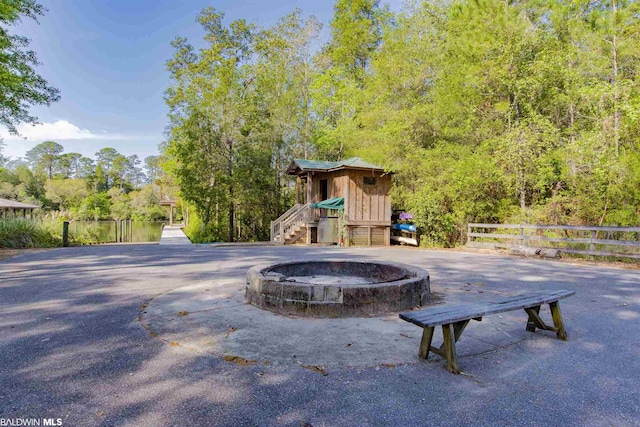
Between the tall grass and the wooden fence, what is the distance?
52.8 ft

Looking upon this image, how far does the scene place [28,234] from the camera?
42.6 ft

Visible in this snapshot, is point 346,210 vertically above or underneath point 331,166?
underneath

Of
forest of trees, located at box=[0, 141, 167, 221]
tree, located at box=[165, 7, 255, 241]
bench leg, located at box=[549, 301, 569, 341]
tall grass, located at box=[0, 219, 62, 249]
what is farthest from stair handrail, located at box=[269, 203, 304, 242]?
forest of trees, located at box=[0, 141, 167, 221]

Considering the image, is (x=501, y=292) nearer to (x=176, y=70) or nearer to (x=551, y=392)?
(x=551, y=392)

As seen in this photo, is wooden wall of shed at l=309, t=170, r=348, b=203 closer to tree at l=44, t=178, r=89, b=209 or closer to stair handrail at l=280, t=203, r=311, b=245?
stair handrail at l=280, t=203, r=311, b=245

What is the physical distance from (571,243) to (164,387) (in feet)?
39.6

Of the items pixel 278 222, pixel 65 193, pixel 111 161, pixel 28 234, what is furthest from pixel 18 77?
pixel 111 161

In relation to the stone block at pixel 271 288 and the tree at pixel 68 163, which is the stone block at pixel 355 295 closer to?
the stone block at pixel 271 288

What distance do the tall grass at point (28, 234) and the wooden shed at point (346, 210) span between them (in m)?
8.73

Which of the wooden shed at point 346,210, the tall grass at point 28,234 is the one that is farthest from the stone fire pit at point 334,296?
the tall grass at point 28,234

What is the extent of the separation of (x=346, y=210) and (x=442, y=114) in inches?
225

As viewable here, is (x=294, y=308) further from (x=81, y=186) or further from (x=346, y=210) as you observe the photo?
(x=81, y=186)

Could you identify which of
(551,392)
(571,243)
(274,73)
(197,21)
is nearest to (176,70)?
(197,21)

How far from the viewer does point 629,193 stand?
1045 centimetres
